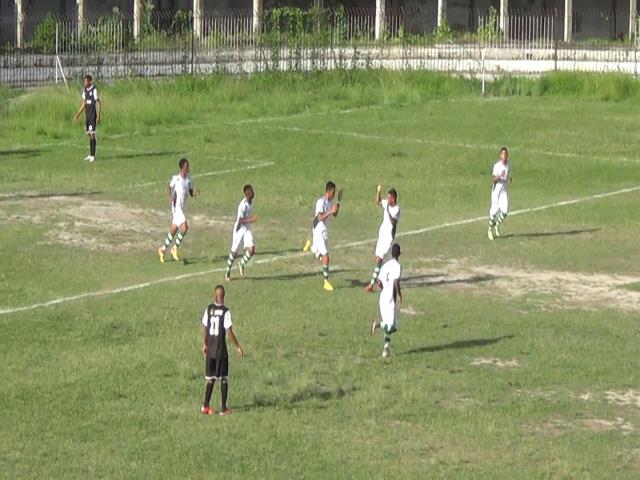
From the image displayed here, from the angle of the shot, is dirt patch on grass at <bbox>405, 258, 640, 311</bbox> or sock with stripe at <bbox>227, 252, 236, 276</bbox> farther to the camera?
sock with stripe at <bbox>227, 252, 236, 276</bbox>

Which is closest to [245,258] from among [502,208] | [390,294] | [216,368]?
[390,294]

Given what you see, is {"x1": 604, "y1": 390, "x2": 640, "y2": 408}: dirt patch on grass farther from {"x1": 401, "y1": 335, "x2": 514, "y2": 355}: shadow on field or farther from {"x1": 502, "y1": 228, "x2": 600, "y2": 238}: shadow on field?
{"x1": 502, "y1": 228, "x2": 600, "y2": 238}: shadow on field

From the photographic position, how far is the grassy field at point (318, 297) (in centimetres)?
1912

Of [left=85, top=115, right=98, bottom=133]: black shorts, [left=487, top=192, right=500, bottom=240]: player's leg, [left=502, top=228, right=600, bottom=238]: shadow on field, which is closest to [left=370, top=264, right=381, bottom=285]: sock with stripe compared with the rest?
[left=487, top=192, right=500, bottom=240]: player's leg

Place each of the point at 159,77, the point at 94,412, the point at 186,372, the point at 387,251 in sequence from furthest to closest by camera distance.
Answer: the point at 159,77, the point at 387,251, the point at 186,372, the point at 94,412

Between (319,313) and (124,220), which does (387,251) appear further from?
(124,220)

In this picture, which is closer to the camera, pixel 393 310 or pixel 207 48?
pixel 393 310

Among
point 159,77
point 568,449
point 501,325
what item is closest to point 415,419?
point 568,449

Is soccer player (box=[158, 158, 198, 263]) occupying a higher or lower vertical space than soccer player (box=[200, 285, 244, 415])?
higher

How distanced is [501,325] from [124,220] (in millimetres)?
11033

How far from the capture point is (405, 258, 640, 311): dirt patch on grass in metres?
27.3

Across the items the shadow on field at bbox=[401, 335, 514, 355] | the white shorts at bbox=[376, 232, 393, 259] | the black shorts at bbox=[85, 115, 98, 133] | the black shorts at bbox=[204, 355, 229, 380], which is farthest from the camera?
the black shorts at bbox=[85, 115, 98, 133]

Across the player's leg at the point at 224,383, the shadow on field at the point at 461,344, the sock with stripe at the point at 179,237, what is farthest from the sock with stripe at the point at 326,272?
the player's leg at the point at 224,383

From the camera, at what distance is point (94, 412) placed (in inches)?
800
